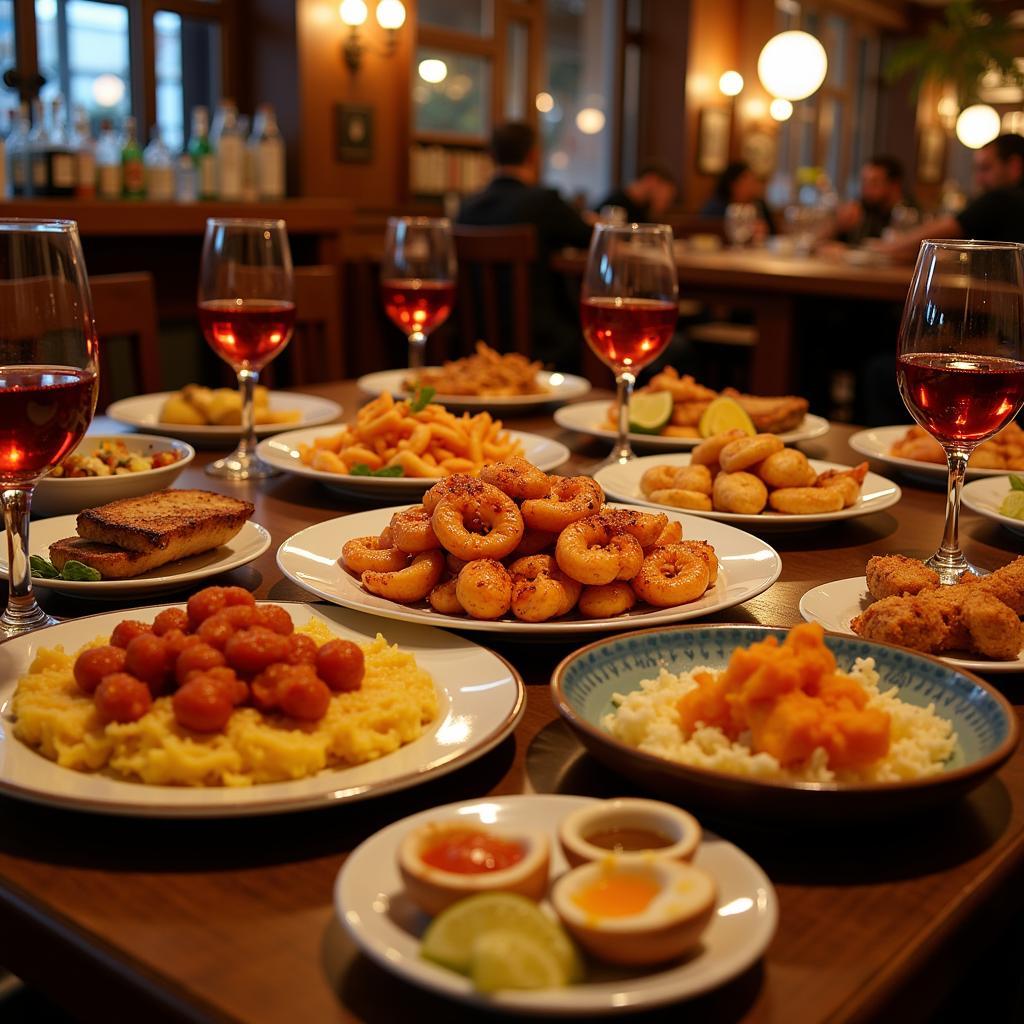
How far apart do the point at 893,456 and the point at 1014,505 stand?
1.16 feet

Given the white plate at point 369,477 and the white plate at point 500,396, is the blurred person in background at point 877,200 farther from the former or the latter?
the white plate at point 369,477

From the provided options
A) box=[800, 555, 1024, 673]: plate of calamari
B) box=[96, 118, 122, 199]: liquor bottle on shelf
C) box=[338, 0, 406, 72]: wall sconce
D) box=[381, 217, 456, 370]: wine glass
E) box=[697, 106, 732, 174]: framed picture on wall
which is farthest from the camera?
box=[697, 106, 732, 174]: framed picture on wall

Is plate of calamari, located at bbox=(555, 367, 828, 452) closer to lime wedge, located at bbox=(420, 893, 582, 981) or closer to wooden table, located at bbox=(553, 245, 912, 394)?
lime wedge, located at bbox=(420, 893, 582, 981)

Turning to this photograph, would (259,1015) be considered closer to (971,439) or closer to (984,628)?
(984,628)

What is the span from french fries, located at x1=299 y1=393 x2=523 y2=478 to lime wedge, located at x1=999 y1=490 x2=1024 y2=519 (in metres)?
0.63

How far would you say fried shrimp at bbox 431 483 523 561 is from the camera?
1.04 metres

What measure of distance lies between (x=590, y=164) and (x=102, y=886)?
35.8ft

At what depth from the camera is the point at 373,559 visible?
1.13 m

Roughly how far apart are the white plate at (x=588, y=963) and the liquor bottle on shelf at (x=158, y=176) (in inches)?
196

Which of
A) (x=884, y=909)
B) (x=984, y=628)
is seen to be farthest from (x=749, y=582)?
(x=884, y=909)

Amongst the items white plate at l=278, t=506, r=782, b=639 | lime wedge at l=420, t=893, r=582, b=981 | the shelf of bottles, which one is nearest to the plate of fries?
white plate at l=278, t=506, r=782, b=639

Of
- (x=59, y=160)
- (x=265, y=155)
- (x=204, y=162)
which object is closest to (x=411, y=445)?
(x=59, y=160)

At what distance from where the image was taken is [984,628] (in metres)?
0.99

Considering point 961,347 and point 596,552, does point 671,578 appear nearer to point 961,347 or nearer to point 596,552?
point 596,552
